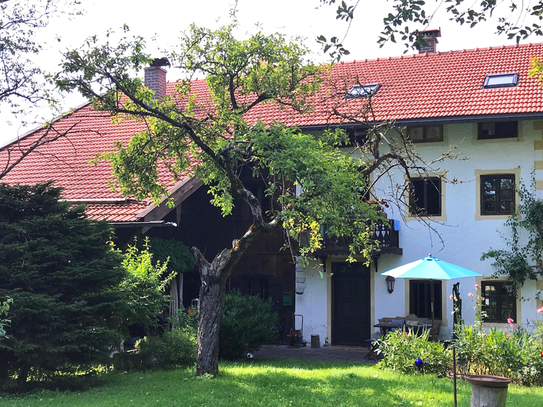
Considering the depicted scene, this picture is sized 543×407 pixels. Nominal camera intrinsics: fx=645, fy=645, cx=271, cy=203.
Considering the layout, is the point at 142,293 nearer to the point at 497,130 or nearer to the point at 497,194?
the point at 497,194

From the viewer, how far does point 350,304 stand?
1692 centimetres

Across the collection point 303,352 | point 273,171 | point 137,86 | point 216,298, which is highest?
point 137,86

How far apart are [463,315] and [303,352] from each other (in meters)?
3.96

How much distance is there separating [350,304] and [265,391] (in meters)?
7.66

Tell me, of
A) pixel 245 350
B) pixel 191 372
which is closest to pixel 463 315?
pixel 245 350

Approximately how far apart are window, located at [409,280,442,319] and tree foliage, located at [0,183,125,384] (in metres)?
8.15

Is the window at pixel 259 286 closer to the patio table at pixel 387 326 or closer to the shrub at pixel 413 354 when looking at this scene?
the patio table at pixel 387 326

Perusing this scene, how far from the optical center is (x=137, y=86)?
34.4 feet

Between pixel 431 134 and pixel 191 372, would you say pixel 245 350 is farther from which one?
pixel 431 134

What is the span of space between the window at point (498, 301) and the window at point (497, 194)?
1746 millimetres

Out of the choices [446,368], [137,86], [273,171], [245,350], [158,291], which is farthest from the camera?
[245,350]

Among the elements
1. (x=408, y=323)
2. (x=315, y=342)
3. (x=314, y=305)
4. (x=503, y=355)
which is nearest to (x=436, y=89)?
(x=408, y=323)

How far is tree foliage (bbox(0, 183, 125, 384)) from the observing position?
9586 millimetres

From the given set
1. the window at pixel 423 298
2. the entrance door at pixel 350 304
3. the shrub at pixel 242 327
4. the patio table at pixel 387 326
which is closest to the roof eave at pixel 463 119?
the entrance door at pixel 350 304
